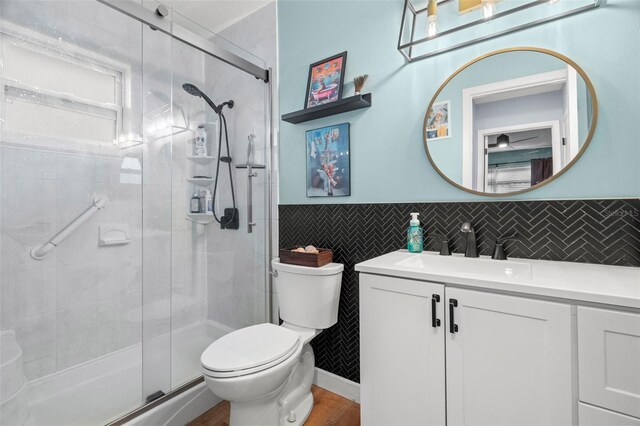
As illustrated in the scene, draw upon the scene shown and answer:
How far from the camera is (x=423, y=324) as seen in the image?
107 centimetres

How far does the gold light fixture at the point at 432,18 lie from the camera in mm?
1380

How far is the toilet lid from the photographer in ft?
3.95

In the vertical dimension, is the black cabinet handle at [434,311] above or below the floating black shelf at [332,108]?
below

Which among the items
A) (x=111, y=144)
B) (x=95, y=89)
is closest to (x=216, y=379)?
(x=111, y=144)

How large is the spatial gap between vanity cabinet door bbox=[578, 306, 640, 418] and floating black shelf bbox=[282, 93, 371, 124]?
135 cm

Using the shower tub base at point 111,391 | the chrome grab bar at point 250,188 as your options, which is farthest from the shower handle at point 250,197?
the shower tub base at point 111,391

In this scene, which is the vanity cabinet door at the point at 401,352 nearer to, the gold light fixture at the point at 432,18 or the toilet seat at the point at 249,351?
the toilet seat at the point at 249,351

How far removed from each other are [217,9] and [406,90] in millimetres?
1739

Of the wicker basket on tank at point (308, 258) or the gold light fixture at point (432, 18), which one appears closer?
the gold light fixture at point (432, 18)

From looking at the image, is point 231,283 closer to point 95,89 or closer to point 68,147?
point 68,147

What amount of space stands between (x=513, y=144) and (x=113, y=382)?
8.17 ft

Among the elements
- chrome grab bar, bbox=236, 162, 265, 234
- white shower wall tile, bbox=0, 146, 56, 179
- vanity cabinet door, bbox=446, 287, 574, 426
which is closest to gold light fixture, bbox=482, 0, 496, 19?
vanity cabinet door, bbox=446, 287, 574, 426

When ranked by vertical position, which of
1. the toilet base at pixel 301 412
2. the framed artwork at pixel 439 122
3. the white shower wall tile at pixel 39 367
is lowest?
the toilet base at pixel 301 412

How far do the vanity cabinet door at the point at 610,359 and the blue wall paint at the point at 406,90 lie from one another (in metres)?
0.62
